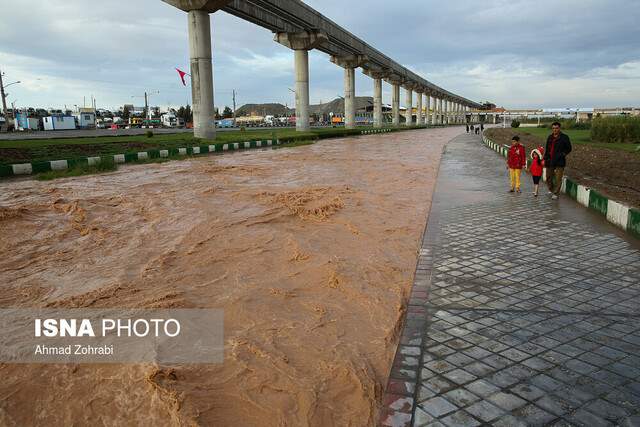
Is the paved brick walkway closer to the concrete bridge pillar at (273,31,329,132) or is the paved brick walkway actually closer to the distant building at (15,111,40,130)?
the concrete bridge pillar at (273,31,329,132)

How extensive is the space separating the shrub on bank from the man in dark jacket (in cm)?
2218

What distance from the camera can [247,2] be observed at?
99.1 feet

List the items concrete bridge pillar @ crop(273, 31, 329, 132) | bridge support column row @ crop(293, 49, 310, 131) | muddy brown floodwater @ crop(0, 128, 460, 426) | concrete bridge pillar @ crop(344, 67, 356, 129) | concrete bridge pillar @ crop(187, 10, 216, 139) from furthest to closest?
concrete bridge pillar @ crop(344, 67, 356, 129) < bridge support column row @ crop(293, 49, 310, 131) < concrete bridge pillar @ crop(273, 31, 329, 132) < concrete bridge pillar @ crop(187, 10, 216, 139) < muddy brown floodwater @ crop(0, 128, 460, 426)

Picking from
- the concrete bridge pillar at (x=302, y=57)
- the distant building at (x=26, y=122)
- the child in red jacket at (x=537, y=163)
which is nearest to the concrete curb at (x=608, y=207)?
the child in red jacket at (x=537, y=163)

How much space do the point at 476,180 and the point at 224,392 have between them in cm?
1281

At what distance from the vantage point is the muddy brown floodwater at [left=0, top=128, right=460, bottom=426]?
3.22 meters

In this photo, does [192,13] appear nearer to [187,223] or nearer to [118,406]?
[187,223]

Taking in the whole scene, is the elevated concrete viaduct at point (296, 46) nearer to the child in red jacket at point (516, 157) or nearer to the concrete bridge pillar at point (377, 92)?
the concrete bridge pillar at point (377, 92)

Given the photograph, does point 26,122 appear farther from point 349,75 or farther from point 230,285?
point 230,285

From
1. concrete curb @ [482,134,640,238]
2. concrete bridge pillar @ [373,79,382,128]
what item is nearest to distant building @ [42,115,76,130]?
concrete bridge pillar @ [373,79,382,128]

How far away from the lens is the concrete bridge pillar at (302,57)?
39.6 meters

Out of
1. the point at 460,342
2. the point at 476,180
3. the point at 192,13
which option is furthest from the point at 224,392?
the point at 192,13

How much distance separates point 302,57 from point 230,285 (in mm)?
38634

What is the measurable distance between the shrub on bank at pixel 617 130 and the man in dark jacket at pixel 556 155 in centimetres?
2218
